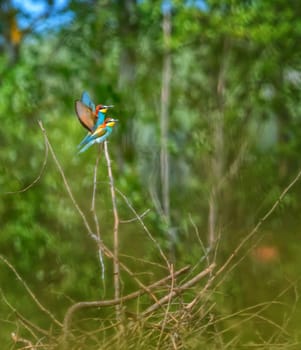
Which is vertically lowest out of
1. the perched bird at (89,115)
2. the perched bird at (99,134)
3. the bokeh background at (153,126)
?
the bokeh background at (153,126)

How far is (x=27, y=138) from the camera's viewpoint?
7988 millimetres

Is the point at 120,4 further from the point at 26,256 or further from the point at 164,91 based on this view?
the point at 26,256

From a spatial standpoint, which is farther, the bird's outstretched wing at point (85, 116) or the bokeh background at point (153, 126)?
the bokeh background at point (153, 126)

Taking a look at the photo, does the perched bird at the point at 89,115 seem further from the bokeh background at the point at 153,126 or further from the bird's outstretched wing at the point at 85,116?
the bokeh background at the point at 153,126

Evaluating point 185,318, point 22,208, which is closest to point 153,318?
point 185,318

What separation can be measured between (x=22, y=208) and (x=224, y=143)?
1709 mm

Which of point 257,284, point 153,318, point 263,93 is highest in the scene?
point 153,318

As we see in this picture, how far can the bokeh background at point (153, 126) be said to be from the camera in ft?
21.2

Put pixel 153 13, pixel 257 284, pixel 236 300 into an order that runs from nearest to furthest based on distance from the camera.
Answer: pixel 236 300
pixel 257 284
pixel 153 13

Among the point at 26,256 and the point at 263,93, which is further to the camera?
the point at 263,93

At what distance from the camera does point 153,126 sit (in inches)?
377

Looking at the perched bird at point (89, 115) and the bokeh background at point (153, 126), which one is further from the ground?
the perched bird at point (89, 115)

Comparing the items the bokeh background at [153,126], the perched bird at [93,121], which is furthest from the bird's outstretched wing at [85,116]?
the bokeh background at [153,126]

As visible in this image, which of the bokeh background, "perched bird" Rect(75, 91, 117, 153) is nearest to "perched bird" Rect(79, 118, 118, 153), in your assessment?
"perched bird" Rect(75, 91, 117, 153)
